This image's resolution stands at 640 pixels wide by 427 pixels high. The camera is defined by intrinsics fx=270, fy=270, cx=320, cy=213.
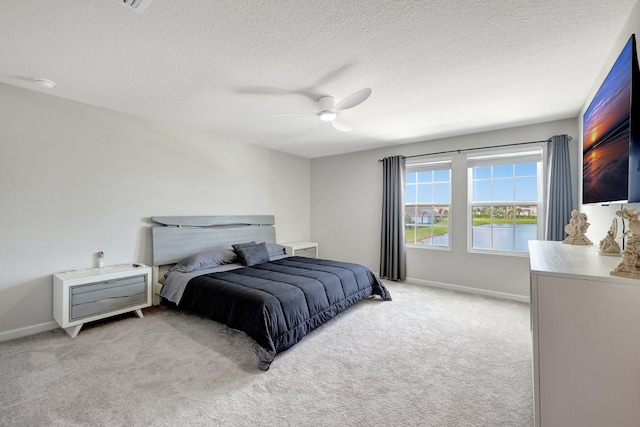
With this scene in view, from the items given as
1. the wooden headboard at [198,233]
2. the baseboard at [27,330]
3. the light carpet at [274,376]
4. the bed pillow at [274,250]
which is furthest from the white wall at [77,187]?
the bed pillow at [274,250]

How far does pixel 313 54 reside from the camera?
210cm

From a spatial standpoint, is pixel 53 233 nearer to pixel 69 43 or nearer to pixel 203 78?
pixel 69 43

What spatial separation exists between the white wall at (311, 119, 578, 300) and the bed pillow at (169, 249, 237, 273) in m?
2.42

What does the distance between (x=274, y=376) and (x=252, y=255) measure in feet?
6.86

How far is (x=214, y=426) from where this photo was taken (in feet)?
5.36

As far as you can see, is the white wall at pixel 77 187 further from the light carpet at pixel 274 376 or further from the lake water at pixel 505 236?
the lake water at pixel 505 236

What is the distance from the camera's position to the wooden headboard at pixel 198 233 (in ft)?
12.0

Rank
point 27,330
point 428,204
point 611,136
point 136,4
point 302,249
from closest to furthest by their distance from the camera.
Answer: point 136,4 < point 611,136 < point 27,330 < point 428,204 < point 302,249

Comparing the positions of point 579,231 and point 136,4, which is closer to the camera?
point 136,4

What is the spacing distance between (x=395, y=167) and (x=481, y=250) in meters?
1.92

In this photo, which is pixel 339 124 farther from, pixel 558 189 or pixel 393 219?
pixel 558 189

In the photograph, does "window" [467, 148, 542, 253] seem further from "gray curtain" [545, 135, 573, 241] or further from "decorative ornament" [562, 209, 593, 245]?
"decorative ornament" [562, 209, 593, 245]

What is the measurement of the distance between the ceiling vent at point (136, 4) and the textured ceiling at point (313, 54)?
0.19 ft

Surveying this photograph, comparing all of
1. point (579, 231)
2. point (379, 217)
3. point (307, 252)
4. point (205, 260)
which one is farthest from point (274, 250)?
point (579, 231)
